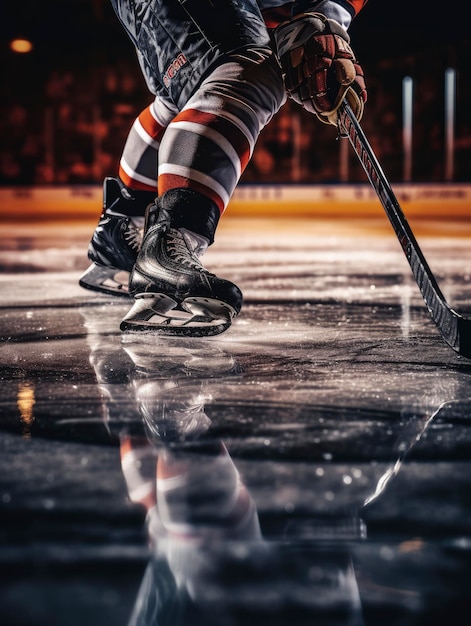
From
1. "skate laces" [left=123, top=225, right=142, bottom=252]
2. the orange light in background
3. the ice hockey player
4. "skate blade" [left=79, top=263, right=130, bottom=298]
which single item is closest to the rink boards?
the orange light in background

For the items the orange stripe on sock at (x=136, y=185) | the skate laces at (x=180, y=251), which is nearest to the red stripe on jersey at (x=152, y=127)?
the orange stripe on sock at (x=136, y=185)

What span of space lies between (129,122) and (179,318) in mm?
10564

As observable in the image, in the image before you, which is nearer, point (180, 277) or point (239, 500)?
point (239, 500)

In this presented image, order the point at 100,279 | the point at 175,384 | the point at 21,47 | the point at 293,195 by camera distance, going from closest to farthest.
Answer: the point at 175,384
the point at 100,279
the point at 293,195
the point at 21,47

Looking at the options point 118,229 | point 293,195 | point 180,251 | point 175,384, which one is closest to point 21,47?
point 293,195

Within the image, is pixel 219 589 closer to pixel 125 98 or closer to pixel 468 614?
pixel 468 614

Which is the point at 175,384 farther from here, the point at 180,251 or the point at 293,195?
the point at 293,195

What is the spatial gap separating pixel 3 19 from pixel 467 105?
4.89 meters

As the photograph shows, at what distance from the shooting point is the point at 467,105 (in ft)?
35.9

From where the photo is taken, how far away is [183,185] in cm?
158

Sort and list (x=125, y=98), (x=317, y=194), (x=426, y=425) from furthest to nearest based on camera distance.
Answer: (x=125, y=98), (x=317, y=194), (x=426, y=425)

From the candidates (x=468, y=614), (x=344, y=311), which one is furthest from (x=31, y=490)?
(x=344, y=311)

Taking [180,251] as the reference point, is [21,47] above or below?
above

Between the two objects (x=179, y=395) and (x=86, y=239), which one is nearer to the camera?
(x=179, y=395)
